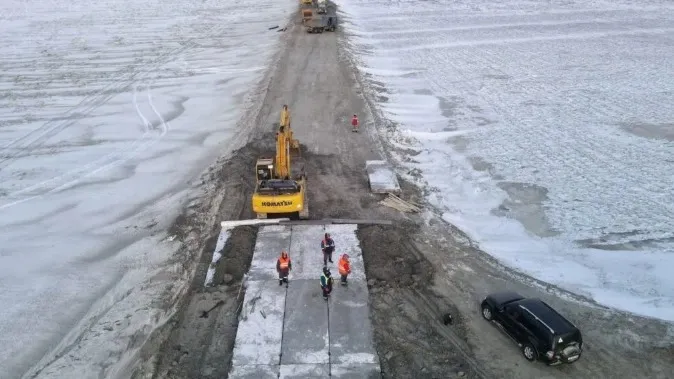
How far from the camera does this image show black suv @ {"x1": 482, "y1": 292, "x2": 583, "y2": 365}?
1271 centimetres

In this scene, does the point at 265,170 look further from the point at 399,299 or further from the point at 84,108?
the point at 84,108

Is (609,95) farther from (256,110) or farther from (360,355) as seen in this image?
(360,355)

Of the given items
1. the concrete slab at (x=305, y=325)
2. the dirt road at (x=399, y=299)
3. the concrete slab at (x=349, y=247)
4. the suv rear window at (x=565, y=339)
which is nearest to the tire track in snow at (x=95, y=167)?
the dirt road at (x=399, y=299)

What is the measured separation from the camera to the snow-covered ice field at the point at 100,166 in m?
15.5

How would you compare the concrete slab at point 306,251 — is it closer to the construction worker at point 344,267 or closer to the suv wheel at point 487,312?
the construction worker at point 344,267

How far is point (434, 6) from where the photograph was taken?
66.7m

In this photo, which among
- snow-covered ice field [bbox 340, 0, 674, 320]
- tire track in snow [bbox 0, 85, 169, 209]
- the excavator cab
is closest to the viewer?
snow-covered ice field [bbox 340, 0, 674, 320]

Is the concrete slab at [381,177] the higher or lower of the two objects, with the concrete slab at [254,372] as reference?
higher

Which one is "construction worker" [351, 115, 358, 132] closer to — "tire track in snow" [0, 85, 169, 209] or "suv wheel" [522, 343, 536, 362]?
"tire track in snow" [0, 85, 169, 209]

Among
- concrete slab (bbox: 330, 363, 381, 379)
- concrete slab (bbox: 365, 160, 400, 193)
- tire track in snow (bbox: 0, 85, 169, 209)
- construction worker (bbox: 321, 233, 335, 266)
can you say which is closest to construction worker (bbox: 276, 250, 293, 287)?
construction worker (bbox: 321, 233, 335, 266)

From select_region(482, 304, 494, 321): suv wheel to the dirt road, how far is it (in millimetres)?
240

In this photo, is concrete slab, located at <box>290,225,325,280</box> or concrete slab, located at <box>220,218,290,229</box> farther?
concrete slab, located at <box>220,218,290,229</box>

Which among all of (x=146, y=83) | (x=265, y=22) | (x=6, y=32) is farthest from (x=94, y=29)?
(x=146, y=83)

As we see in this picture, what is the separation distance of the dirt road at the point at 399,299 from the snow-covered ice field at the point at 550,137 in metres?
1.43
